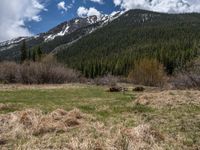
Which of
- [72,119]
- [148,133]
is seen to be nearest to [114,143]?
[148,133]

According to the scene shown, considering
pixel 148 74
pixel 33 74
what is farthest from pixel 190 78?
pixel 148 74

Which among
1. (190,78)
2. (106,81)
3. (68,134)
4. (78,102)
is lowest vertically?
(68,134)

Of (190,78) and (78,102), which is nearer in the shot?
(78,102)

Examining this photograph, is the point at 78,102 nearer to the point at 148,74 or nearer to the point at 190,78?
the point at 190,78

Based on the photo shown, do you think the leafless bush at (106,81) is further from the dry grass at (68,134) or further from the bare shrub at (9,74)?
the dry grass at (68,134)

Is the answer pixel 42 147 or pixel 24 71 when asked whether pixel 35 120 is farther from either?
pixel 24 71

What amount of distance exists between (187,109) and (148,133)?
7.84 m

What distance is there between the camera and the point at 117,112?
17.9 meters

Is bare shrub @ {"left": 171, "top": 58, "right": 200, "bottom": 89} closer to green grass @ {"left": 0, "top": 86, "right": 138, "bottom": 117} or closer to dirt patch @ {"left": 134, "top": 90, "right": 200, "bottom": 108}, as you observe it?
green grass @ {"left": 0, "top": 86, "right": 138, "bottom": 117}

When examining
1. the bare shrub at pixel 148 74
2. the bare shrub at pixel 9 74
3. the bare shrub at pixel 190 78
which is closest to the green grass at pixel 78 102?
the bare shrub at pixel 190 78

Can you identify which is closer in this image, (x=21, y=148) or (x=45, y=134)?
(x=21, y=148)

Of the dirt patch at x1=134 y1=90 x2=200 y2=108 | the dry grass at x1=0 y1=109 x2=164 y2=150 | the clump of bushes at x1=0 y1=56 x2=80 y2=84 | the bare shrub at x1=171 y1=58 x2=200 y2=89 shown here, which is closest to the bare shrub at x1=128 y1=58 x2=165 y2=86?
the clump of bushes at x1=0 y1=56 x2=80 y2=84

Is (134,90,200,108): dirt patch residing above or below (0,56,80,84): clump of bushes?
below

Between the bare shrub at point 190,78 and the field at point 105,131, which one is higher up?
the bare shrub at point 190,78
